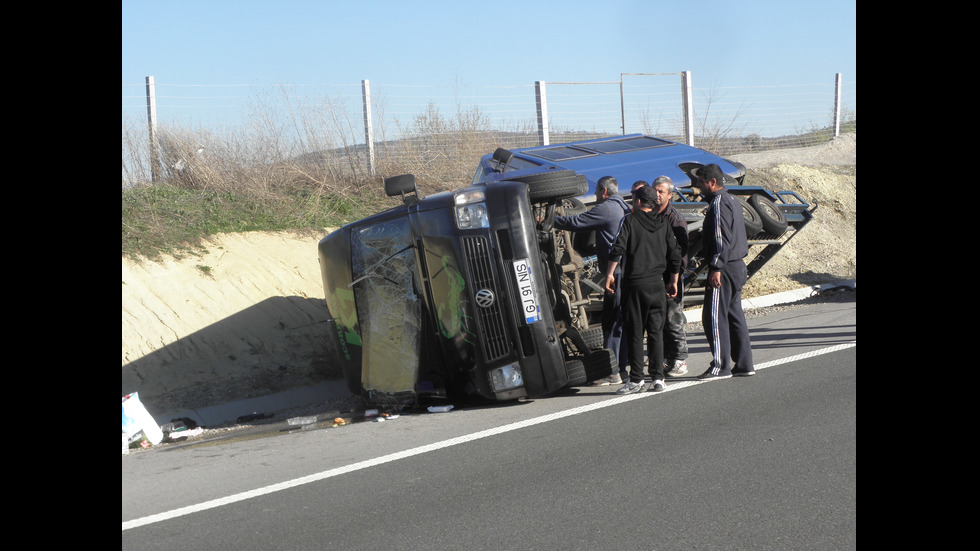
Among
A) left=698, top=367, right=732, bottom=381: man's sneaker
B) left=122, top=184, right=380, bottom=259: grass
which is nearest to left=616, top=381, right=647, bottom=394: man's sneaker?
left=698, top=367, right=732, bottom=381: man's sneaker

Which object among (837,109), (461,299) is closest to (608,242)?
(461,299)

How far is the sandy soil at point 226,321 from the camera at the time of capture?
32.0 feet

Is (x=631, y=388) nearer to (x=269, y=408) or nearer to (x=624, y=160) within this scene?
(x=269, y=408)

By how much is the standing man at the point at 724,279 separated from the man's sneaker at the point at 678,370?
413mm

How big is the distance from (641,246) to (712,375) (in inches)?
54.4

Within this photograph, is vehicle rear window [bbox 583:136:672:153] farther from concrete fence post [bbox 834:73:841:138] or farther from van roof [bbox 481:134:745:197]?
concrete fence post [bbox 834:73:841:138]

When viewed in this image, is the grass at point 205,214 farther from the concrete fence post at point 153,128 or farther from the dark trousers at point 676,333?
the dark trousers at point 676,333

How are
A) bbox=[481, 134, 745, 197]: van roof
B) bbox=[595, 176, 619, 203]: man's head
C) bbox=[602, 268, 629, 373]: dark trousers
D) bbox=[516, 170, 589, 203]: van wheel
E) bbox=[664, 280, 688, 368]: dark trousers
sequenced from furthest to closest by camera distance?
1. bbox=[481, 134, 745, 197]: van roof
2. bbox=[595, 176, 619, 203]: man's head
3. bbox=[664, 280, 688, 368]: dark trousers
4. bbox=[602, 268, 629, 373]: dark trousers
5. bbox=[516, 170, 589, 203]: van wheel

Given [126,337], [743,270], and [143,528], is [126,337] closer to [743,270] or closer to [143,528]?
[143,528]

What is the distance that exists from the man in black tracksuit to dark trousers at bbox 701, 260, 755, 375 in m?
0.51

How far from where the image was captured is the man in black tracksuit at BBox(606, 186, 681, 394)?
721cm

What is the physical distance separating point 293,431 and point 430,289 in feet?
5.72

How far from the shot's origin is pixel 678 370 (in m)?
7.98

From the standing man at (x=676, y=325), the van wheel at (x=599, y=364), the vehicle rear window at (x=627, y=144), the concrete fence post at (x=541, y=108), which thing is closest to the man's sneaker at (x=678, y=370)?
the standing man at (x=676, y=325)
